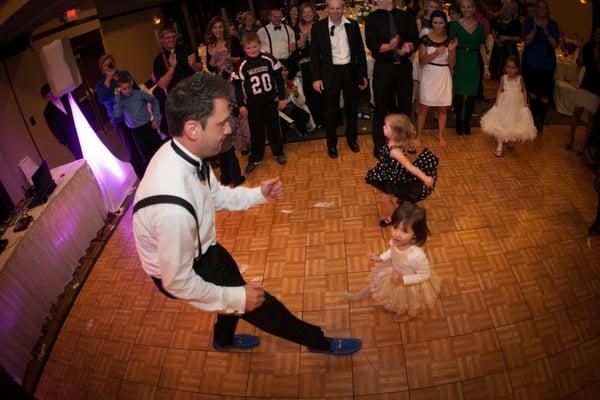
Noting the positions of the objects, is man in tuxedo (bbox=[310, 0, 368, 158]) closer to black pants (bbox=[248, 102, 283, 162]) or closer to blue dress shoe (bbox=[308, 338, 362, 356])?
black pants (bbox=[248, 102, 283, 162])

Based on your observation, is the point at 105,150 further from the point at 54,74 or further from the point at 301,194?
the point at 301,194

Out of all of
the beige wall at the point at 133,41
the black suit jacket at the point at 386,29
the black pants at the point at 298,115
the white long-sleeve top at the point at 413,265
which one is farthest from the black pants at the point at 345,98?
the beige wall at the point at 133,41

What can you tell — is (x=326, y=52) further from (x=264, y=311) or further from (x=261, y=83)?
A: (x=264, y=311)

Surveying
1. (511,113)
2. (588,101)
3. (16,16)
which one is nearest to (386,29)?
(511,113)

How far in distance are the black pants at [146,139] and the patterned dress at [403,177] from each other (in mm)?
2984

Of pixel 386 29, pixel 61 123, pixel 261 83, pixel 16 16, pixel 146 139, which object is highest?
pixel 16 16

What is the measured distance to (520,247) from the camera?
11.6ft

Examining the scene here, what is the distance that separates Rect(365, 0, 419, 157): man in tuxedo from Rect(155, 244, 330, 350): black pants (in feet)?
10.7

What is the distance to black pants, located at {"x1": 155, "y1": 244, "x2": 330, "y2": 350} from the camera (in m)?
2.16

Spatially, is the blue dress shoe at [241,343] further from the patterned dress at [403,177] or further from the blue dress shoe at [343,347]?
the patterned dress at [403,177]

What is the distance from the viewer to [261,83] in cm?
486

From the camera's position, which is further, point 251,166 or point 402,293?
point 251,166

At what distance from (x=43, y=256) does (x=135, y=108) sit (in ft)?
6.76


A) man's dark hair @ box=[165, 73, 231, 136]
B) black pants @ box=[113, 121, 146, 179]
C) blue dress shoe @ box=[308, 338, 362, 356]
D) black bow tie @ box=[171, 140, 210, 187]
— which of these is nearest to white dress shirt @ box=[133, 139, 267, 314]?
black bow tie @ box=[171, 140, 210, 187]
